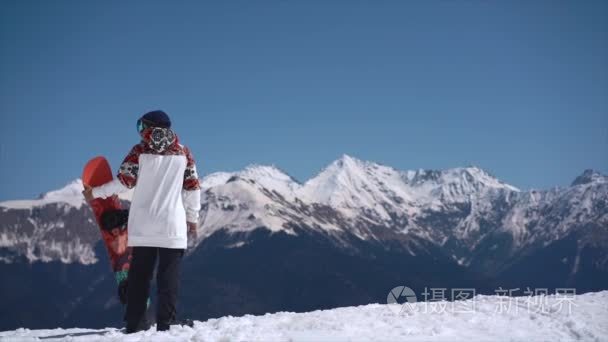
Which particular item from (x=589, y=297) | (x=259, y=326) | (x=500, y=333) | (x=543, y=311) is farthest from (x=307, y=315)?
(x=589, y=297)

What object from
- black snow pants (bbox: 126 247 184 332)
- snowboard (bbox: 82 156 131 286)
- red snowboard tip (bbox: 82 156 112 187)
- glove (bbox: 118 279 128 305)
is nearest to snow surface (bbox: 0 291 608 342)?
black snow pants (bbox: 126 247 184 332)

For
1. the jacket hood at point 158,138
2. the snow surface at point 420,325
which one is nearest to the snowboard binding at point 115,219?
the jacket hood at point 158,138

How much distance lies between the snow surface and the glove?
1.90ft

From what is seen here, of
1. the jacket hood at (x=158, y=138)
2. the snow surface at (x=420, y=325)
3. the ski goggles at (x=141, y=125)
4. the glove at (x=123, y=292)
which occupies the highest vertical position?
the ski goggles at (x=141, y=125)

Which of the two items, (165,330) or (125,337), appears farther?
(165,330)

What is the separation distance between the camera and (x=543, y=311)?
12.1 meters

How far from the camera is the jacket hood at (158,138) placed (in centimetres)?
1053

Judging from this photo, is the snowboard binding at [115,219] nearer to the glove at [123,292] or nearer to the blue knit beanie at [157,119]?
the glove at [123,292]

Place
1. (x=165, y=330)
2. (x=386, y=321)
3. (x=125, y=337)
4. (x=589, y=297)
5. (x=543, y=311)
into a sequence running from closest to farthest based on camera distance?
1. (x=125, y=337)
2. (x=165, y=330)
3. (x=386, y=321)
4. (x=543, y=311)
5. (x=589, y=297)

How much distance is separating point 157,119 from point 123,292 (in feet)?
11.0

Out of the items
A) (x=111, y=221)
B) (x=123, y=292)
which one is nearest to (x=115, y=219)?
(x=111, y=221)

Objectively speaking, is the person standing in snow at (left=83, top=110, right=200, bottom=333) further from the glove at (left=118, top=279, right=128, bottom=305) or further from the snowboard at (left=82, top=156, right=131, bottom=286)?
the snowboard at (left=82, top=156, right=131, bottom=286)

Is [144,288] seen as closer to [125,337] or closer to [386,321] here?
[125,337]

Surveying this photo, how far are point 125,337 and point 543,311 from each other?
25.8 ft
